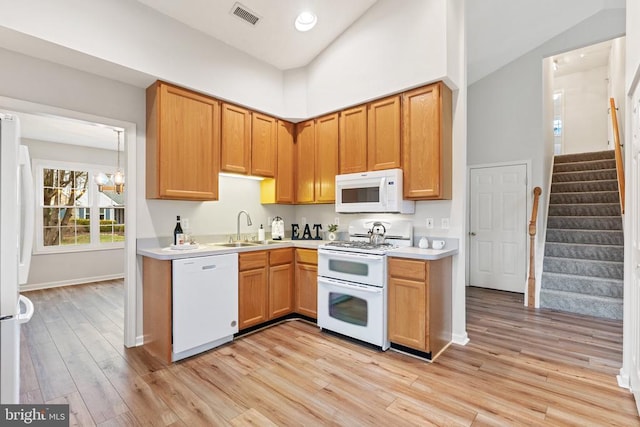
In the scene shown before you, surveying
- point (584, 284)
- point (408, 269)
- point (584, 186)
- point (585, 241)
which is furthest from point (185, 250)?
point (584, 186)

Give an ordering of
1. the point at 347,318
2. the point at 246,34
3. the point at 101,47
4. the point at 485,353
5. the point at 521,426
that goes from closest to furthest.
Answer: the point at 521,426
the point at 101,47
the point at 485,353
the point at 347,318
the point at 246,34

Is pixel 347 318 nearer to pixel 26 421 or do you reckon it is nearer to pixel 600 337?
pixel 26 421

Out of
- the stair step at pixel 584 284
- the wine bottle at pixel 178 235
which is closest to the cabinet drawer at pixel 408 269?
the wine bottle at pixel 178 235

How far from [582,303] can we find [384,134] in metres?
3.30

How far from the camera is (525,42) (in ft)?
15.9

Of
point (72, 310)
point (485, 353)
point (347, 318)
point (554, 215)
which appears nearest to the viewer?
point (485, 353)

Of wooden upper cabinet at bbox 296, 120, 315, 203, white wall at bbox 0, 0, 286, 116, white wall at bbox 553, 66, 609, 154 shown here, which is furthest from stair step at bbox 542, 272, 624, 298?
white wall at bbox 553, 66, 609, 154

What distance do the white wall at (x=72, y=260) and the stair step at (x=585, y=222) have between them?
312 inches

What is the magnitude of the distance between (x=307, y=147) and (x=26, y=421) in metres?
3.45

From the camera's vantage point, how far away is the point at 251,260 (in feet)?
10.7

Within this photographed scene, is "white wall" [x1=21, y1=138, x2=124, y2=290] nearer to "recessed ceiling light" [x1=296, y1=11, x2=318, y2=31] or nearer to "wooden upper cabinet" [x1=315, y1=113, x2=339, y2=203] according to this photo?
"wooden upper cabinet" [x1=315, y1=113, x2=339, y2=203]

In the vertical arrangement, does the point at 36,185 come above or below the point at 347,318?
above

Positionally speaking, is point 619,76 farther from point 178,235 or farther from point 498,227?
point 178,235

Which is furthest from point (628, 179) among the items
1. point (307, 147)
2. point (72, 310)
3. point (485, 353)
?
point (72, 310)
